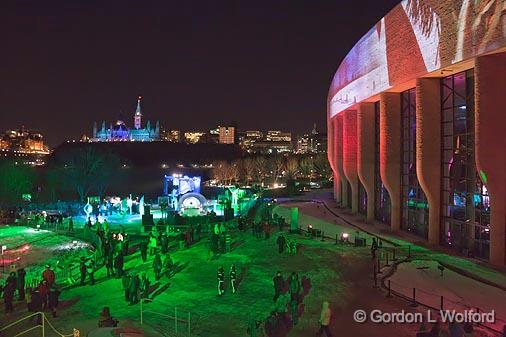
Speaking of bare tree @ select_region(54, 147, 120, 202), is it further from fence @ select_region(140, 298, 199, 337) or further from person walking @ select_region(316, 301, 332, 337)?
person walking @ select_region(316, 301, 332, 337)

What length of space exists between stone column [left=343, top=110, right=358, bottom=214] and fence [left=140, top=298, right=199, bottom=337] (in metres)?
27.9

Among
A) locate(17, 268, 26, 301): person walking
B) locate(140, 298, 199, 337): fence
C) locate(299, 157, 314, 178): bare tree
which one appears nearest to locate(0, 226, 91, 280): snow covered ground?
locate(17, 268, 26, 301): person walking

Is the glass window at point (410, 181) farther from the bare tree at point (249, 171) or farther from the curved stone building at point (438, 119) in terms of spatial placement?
the bare tree at point (249, 171)

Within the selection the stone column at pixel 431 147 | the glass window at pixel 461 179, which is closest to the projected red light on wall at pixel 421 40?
the stone column at pixel 431 147

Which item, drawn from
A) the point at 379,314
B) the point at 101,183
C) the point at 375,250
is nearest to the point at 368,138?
the point at 375,250

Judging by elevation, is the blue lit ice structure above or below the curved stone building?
below

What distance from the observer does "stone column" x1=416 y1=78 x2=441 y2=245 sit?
25328mm

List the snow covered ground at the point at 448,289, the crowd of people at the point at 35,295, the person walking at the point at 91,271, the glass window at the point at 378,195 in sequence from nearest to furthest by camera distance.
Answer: the snow covered ground at the point at 448,289, the crowd of people at the point at 35,295, the person walking at the point at 91,271, the glass window at the point at 378,195

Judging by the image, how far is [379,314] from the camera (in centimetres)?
1317

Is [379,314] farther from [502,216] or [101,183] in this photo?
[101,183]

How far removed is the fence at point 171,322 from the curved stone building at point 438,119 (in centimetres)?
1343

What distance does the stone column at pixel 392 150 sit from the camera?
3005 cm

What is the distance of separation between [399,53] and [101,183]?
54.5m

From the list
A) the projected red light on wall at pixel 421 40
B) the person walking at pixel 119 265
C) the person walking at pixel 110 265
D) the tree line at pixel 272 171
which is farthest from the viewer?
the tree line at pixel 272 171
